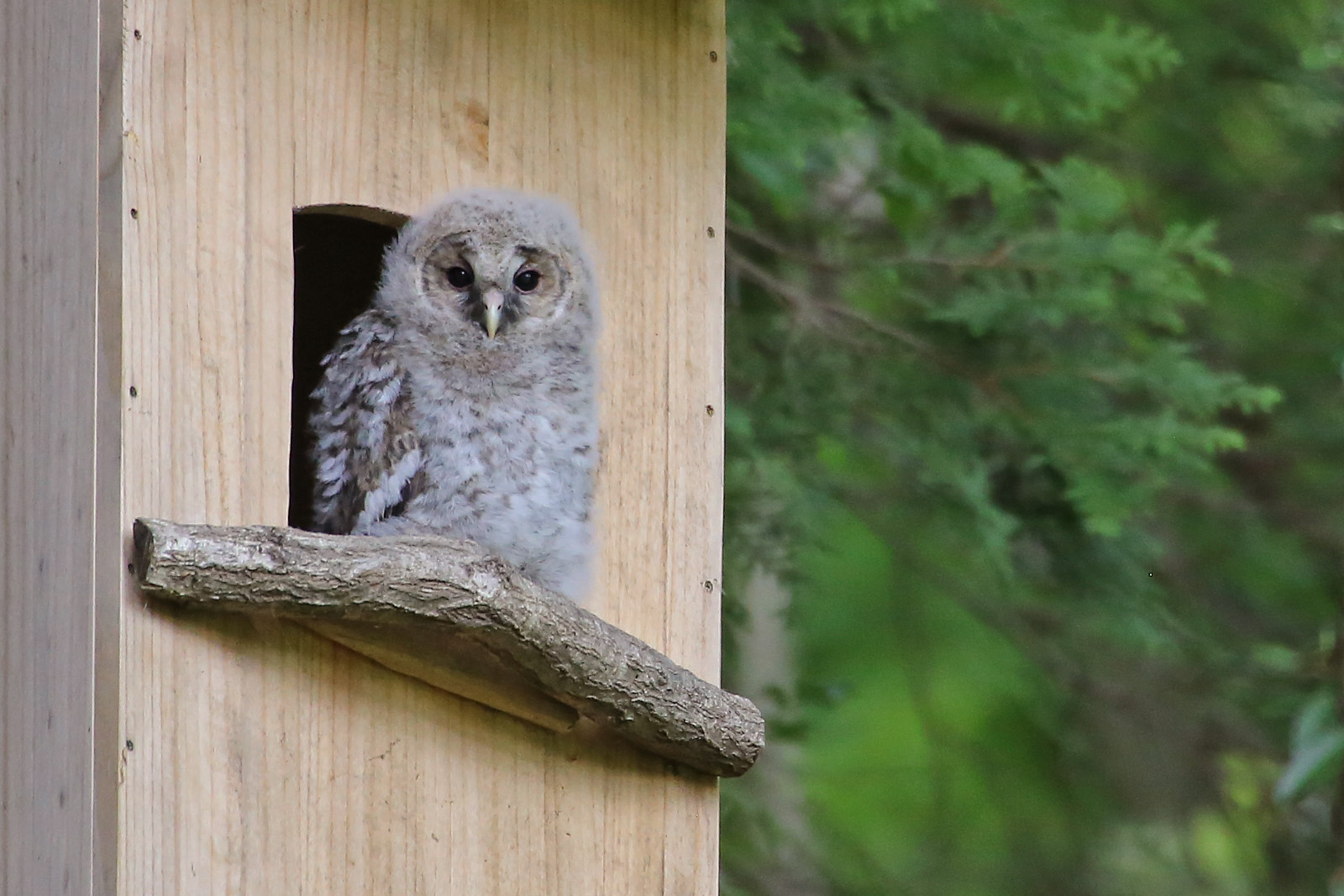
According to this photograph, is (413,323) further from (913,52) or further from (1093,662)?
(1093,662)

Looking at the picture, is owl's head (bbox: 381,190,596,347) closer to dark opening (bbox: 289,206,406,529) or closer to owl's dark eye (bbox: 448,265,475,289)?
owl's dark eye (bbox: 448,265,475,289)

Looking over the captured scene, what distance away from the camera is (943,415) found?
372 cm

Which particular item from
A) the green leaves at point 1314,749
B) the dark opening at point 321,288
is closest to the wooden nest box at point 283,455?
the dark opening at point 321,288

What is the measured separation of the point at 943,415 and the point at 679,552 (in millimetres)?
1427

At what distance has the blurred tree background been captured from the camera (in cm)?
346

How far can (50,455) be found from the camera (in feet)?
6.36

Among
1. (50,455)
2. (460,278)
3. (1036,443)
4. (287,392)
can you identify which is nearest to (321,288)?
(460,278)

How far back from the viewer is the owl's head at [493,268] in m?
2.27

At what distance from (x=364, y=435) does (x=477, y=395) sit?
0.52 feet

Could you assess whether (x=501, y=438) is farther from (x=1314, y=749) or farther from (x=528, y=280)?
(x=1314, y=749)

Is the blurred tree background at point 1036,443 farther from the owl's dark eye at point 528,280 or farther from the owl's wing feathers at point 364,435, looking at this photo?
the owl's wing feathers at point 364,435

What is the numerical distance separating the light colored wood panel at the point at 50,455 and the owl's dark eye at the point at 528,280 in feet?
2.02

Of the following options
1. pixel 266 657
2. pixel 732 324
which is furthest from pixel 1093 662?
pixel 266 657

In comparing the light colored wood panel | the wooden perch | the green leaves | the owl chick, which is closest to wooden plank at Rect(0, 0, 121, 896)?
the light colored wood panel
